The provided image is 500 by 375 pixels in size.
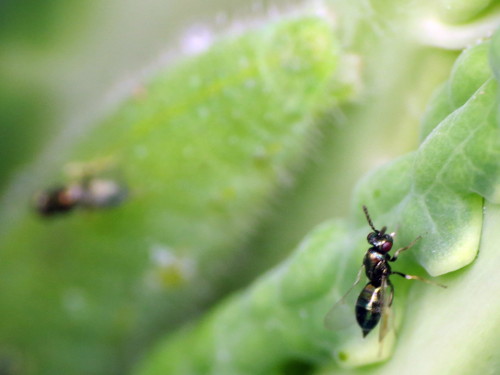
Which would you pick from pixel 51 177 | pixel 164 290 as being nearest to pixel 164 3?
pixel 51 177

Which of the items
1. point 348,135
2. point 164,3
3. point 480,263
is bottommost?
point 480,263

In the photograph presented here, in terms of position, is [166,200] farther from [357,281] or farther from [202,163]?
[357,281]

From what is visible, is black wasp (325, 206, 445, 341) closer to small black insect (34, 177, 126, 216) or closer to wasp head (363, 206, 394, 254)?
wasp head (363, 206, 394, 254)

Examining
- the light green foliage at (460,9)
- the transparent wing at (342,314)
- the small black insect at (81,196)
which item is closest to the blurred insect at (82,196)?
the small black insect at (81,196)

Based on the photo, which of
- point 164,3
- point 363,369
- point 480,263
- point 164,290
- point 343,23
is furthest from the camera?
point 164,3

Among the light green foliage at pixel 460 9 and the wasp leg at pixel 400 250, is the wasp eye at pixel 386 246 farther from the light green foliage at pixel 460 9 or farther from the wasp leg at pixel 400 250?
the light green foliage at pixel 460 9

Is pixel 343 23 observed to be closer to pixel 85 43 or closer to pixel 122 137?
pixel 122 137

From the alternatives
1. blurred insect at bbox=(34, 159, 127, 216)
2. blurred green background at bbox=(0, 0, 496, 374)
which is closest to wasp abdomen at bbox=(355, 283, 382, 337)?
blurred green background at bbox=(0, 0, 496, 374)
